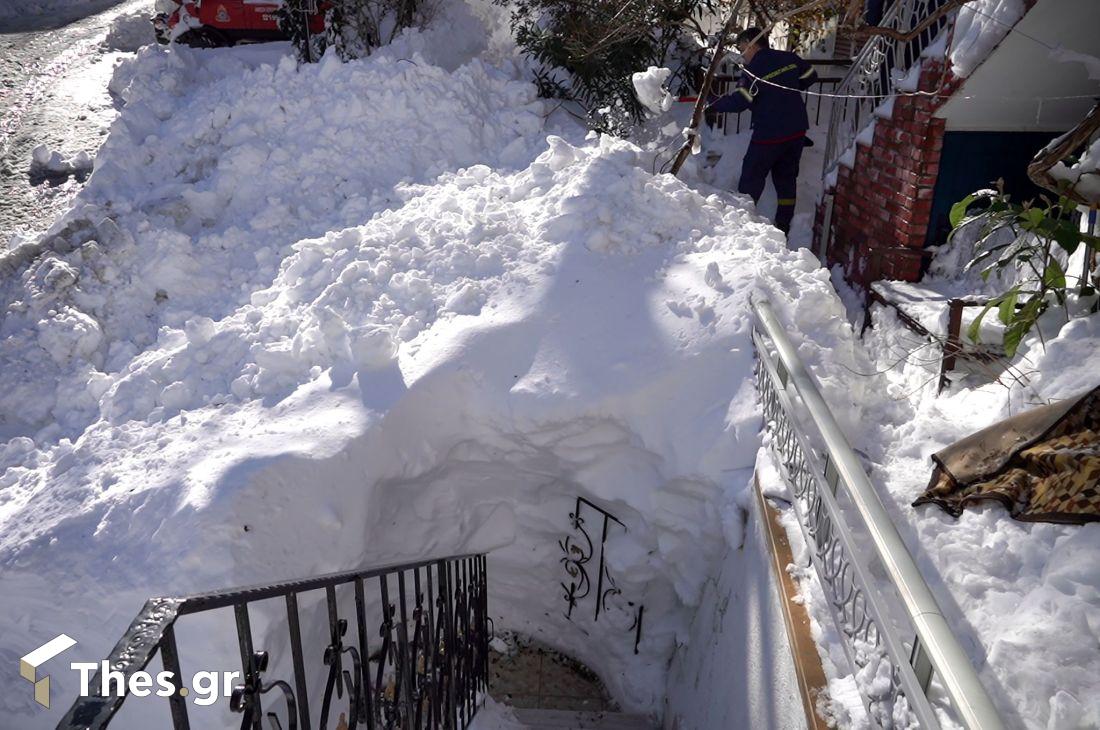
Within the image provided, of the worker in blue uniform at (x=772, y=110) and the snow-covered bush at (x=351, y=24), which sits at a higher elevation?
the snow-covered bush at (x=351, y=24)

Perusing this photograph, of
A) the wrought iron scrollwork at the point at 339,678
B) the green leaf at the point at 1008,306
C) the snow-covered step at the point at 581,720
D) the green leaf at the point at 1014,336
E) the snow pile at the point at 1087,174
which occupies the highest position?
the snow pile at the point at 1087,174

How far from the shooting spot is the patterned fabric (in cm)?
267

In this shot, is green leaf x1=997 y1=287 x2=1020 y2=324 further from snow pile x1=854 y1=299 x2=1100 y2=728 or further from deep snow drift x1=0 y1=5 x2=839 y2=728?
deep snow drift x1=0 y1=5 x2=839 y2=728

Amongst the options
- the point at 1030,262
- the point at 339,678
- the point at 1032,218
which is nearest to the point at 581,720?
the point at 339,678

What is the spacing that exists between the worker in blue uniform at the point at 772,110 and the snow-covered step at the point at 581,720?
4319 mm

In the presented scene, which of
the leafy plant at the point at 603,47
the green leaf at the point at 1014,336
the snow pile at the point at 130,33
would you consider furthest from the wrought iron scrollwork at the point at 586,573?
the snow pile at the point at 130,33

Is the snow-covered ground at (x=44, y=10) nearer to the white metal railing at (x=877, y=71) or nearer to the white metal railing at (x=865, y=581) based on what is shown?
the white metal railing at (x=877, y=71)

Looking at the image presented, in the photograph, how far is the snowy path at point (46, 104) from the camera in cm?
712

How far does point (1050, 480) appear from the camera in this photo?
110 inches

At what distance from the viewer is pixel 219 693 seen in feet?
11.2

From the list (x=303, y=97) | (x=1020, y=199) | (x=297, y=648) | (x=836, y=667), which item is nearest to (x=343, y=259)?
(x=303, y=97)

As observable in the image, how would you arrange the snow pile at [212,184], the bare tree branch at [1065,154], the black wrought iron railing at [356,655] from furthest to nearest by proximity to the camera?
1. the snow pile at [212,184]
2. the bare tree branch at [1065,154]
3. the black wrought iron railing at [356,655]

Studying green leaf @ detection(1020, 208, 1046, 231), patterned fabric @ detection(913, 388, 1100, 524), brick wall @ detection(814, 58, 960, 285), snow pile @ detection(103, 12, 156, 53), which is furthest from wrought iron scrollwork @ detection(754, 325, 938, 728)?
snow pile @ detection(103, 12, 156, 53)

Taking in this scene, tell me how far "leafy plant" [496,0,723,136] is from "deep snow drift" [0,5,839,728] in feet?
6.10
